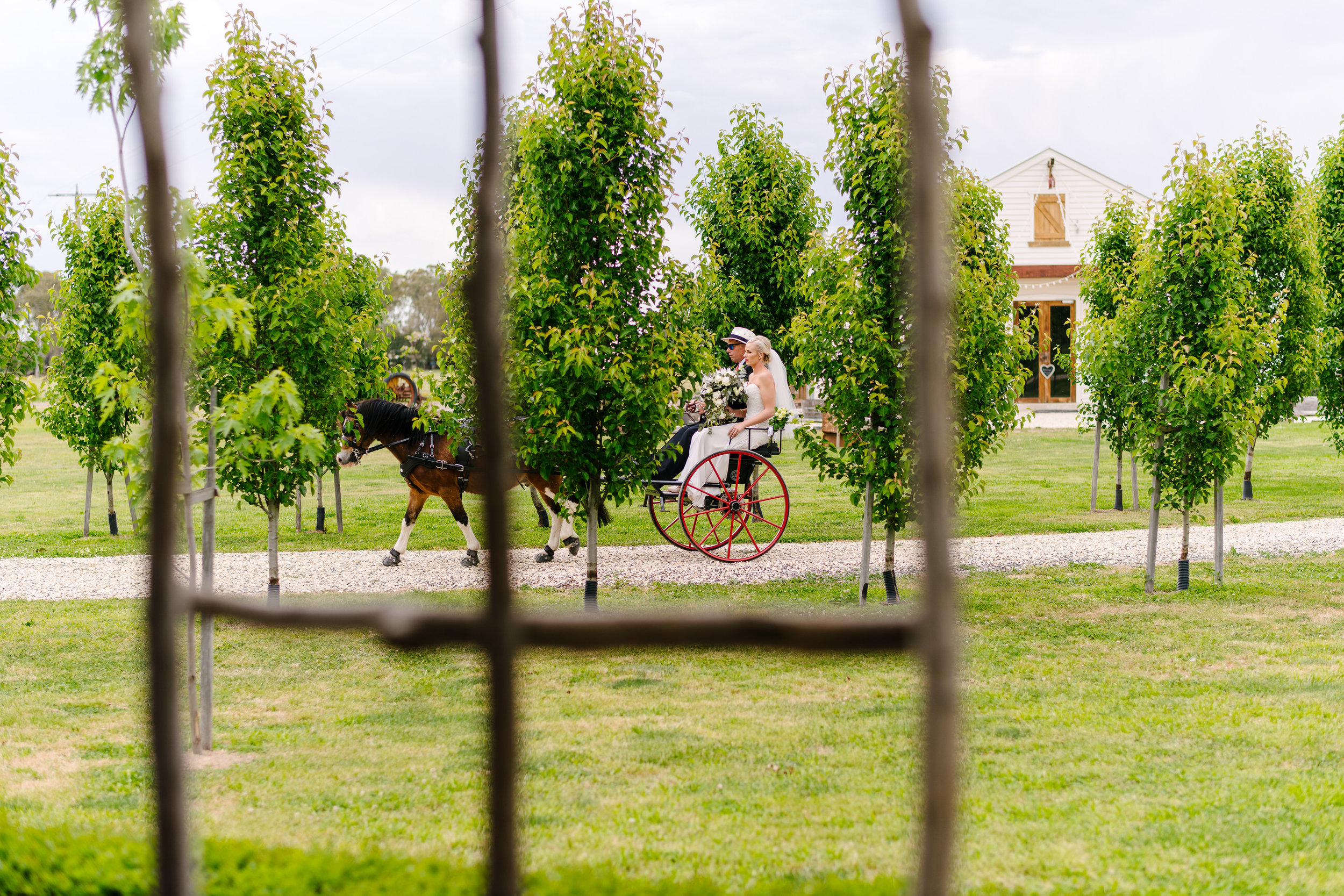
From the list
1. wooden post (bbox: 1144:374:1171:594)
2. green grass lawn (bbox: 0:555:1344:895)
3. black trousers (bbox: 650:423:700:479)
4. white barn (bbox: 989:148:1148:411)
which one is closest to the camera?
green grass lawn (bbox: 0:555:1344:895)

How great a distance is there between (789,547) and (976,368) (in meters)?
4.58

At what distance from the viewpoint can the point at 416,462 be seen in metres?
10.8

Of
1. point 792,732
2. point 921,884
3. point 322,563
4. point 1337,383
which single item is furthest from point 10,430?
point 1337,383

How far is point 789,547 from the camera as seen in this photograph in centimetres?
1219

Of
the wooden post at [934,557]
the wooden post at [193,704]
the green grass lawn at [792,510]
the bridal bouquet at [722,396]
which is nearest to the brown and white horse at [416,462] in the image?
the green grass lawn at [792,510]

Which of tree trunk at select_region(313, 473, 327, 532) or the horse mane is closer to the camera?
the horse mane

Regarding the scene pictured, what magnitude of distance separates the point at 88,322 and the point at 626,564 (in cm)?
677

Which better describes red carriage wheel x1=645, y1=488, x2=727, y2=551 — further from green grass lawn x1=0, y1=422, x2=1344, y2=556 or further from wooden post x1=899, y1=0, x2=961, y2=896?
wooden post x1=899, y1=0, x2=961, y2=896

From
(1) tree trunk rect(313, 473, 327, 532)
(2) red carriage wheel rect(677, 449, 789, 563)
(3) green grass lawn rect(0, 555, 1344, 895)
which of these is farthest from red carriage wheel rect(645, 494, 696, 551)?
(1) tree trunk rect(313, 473, 327, 532)

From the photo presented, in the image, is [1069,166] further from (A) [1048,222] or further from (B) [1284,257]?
(B) [1284,257]

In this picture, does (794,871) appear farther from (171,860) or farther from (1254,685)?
(1254,685)

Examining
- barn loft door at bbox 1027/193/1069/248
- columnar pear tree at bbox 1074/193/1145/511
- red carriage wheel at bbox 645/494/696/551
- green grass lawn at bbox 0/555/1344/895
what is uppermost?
barn loft door at bbox 1027/193/1069/248

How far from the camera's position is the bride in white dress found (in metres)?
10.9

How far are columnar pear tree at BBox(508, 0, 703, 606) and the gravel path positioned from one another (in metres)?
2.28
